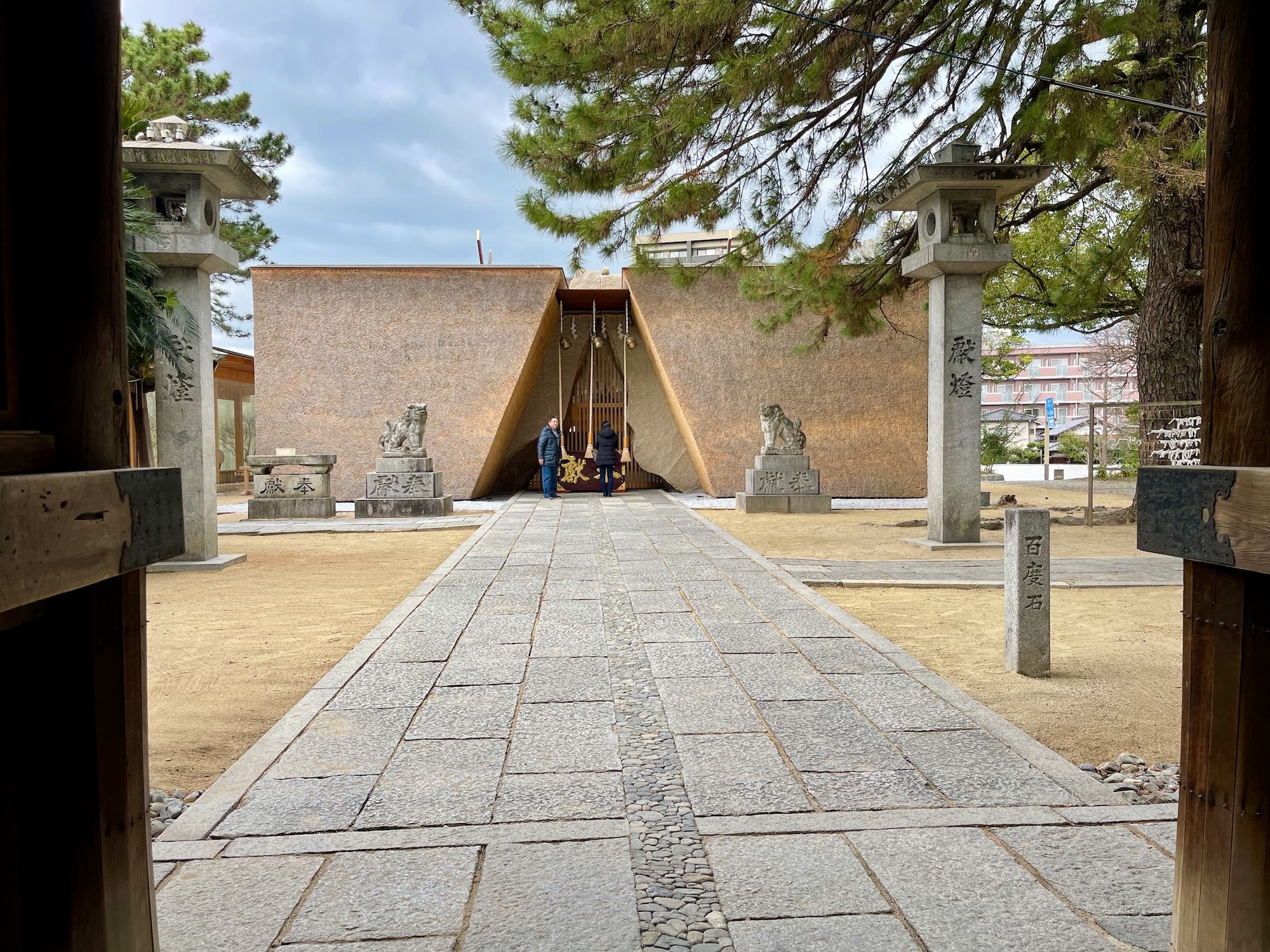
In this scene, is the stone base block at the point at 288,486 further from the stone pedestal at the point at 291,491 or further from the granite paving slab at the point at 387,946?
the granite paving slab at the point at 387,946

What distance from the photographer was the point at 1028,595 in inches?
154

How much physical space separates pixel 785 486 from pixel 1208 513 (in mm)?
10838

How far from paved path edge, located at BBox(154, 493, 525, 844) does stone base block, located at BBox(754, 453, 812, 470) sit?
26.2 feet

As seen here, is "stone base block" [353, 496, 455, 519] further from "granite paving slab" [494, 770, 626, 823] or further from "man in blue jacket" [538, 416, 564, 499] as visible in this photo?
"granite paving slab" [494, 770, 626, 823]

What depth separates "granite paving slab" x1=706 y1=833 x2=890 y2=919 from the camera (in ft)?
6.07

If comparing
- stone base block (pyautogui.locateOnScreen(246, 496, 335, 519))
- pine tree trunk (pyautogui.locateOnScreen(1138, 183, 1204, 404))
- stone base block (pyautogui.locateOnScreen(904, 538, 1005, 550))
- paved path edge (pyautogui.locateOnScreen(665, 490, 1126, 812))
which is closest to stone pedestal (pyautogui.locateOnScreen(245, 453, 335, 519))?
stone base block (pyautogui.locateOnScreen(246, 496, 335, 519))

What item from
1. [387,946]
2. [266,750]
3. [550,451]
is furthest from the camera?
[550,451]

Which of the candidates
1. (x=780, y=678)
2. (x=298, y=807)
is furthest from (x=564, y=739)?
(x=780, y=678)

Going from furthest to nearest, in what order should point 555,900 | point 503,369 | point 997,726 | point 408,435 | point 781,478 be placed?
point 503,369 → point 408,435 → point 781,478 → point 997,726 → point 555,900

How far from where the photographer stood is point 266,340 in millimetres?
13898

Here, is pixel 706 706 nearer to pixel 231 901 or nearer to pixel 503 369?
pixel 231 901

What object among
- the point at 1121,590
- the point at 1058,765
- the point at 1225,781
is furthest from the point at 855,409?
the point at 1225,781

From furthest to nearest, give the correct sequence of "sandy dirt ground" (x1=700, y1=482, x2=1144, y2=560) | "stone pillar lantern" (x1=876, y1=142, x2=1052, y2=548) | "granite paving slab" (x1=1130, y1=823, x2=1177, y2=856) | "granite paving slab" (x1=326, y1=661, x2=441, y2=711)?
"sandy dirt ground" (x1=700, y1=482, x2=1144, y2=560)
"stone pillar lantern" (x1=876, y1=142, x2=1052, y2=548)
"granite paving slab" (x1=326, y1=661, x2=441, y2=711)
"granite paving slab" (x1=1130, y1=823, x2=1177, y2=856)

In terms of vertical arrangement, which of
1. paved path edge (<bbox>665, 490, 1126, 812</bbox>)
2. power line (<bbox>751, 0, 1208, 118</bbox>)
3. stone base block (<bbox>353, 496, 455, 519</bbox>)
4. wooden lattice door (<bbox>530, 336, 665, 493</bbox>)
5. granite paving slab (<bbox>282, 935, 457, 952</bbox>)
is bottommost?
granite paving slab (<bbox>282, 935, 457, 952</bbox>)
